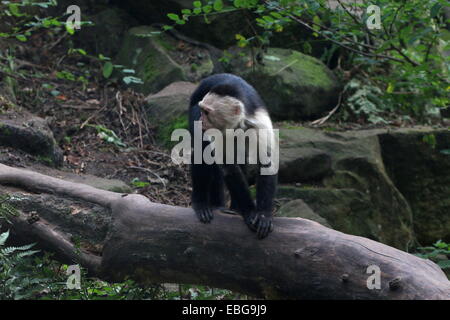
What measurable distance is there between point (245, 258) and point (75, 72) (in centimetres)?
627

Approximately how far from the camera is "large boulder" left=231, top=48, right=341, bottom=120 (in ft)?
28.3

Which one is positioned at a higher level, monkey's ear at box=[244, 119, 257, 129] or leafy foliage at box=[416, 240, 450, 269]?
monkey's ear at box=[244, 119, 257, 129]

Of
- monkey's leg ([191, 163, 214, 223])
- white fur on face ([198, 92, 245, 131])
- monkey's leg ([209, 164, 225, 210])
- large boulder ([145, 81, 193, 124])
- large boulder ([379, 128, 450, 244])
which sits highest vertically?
white fur on face ([198, 92, 245, 131])

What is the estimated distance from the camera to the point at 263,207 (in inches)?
168

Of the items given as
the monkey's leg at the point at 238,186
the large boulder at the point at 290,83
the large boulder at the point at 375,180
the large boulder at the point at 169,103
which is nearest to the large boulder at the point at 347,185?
the large boulder at the point at 375,180

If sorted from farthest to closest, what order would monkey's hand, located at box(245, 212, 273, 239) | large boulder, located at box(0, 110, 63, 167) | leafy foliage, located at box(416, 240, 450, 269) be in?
large boulder, located at box(0, 110, 63, 167), leafy foliage, located at box(416, 240, 450, 269), monkey's hand, located at box(245, 212, 273, 239)

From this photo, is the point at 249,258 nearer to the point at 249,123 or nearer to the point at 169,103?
the point at 249,123

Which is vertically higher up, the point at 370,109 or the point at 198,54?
the point at 198,54

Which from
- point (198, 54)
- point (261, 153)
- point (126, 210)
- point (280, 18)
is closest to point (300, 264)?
point (261, 153)

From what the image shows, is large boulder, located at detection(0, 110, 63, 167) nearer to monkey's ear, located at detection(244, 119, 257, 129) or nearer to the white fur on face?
the white fur on face

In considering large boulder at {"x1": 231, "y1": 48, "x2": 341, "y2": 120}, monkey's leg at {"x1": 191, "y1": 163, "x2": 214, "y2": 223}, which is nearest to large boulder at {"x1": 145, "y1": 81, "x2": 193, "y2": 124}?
large boulder at {"x1": 231, "y1": 48, "x2": 341, "y2": 120}

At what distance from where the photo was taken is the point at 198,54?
9.13m
